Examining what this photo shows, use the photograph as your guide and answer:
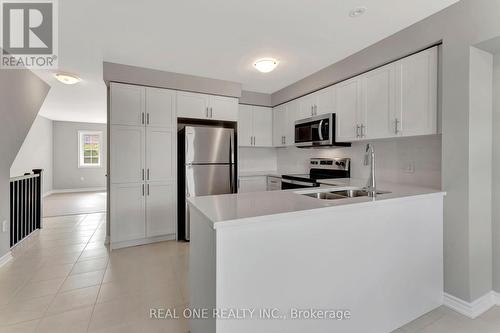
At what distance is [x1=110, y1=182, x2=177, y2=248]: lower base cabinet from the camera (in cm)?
328

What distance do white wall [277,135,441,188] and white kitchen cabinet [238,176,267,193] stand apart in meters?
1.45

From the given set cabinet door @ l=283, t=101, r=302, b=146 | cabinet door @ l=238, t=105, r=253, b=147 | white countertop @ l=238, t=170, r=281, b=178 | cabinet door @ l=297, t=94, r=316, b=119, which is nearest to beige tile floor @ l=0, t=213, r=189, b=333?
white countertop @ l=238, t=170, r=281, b=178

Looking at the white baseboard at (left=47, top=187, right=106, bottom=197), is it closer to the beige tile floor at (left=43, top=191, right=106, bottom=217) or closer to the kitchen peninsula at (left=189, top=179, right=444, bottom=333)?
the beige tile floor at (left=43, top=191, right=106, bottom=217)

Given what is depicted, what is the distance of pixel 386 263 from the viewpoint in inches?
67.0

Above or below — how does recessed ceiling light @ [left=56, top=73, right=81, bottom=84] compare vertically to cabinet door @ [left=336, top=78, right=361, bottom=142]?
above

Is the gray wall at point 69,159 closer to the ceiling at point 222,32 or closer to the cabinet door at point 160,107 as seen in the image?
the ceiling at point 222,32


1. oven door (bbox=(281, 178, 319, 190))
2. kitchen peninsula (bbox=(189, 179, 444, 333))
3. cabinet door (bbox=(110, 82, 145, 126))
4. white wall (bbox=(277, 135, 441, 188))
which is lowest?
kitchen peninsula (bbox=(189, 179, 444, 333))

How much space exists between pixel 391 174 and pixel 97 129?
373 inches

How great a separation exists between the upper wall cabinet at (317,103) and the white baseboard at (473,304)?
2394 millimetres

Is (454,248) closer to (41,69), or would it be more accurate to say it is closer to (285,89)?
(285,89)

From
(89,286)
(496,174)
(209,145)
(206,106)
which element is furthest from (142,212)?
(496,174)

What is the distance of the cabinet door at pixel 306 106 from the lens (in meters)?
3.71

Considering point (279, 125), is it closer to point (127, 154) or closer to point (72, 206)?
point (127, 154)

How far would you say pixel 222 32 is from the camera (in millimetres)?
2418
